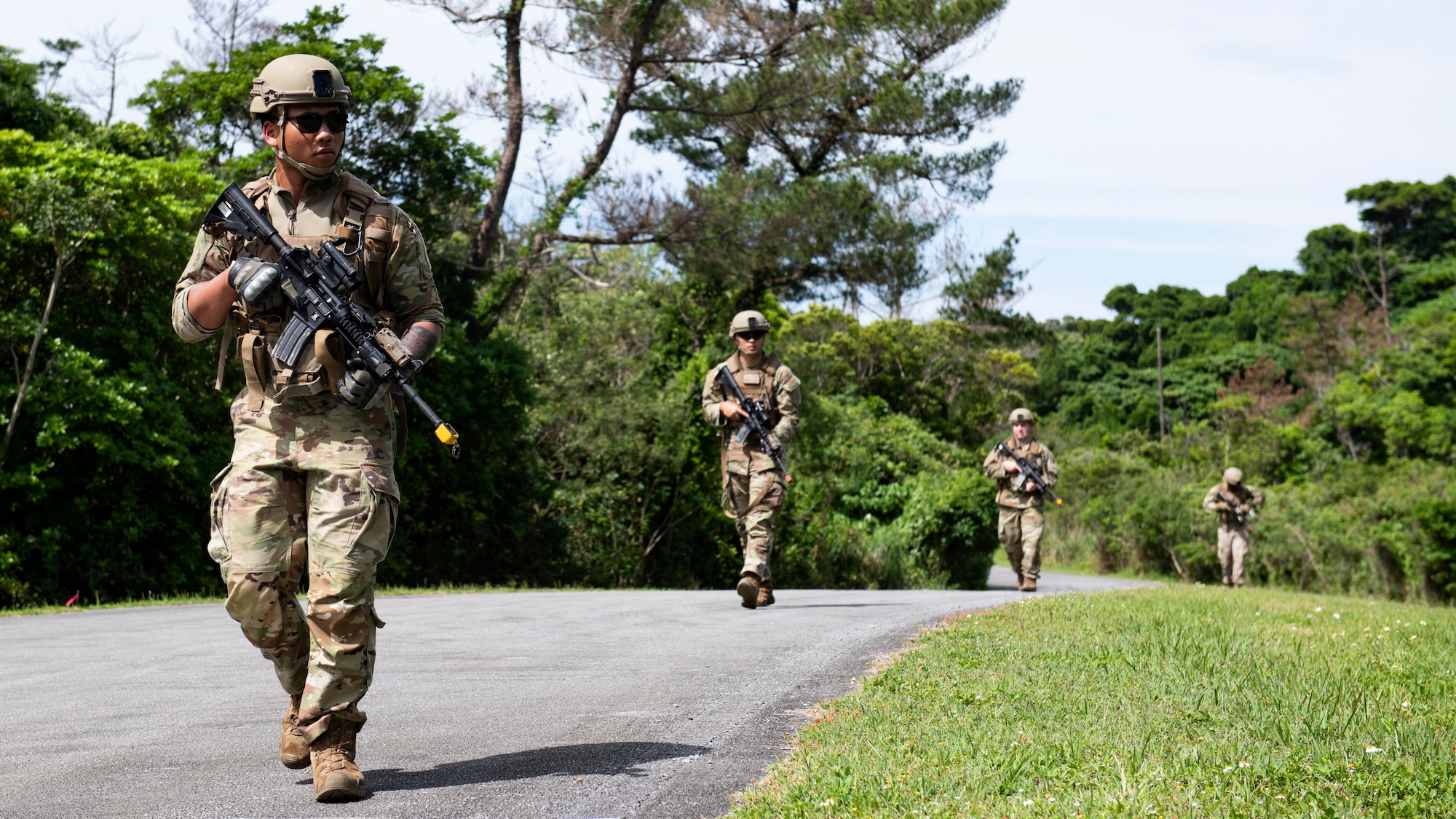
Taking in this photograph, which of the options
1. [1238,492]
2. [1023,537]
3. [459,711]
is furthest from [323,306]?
[1238,492]

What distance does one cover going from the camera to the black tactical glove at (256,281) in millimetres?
4105

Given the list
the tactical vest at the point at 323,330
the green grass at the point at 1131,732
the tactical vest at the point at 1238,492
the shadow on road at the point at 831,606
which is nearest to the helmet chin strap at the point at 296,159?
the tactical vest at the point at 323,330

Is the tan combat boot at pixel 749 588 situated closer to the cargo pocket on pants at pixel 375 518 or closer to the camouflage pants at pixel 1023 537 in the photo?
the camouflage pants at pixel 1023 537

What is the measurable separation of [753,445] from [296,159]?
6.42m

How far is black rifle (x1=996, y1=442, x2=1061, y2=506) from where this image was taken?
14.5 metres

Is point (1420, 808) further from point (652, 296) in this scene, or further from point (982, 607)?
point (652, 296)

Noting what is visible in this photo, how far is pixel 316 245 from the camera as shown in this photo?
14.5 ft

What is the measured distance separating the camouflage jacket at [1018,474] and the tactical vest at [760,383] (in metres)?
4.84

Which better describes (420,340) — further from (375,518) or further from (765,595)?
(765,595)

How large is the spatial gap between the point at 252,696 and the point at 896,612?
16.5 feet

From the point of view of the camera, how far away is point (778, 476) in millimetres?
10422

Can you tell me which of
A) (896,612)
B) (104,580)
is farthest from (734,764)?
(104,580)

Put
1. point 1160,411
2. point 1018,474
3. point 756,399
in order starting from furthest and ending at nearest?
point 1160,411, point 1018,474, point 756,399

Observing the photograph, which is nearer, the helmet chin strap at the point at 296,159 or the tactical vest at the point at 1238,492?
the helmet chin strap at the point at 296,159
